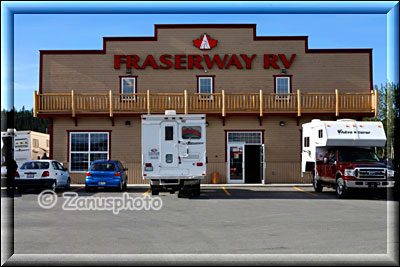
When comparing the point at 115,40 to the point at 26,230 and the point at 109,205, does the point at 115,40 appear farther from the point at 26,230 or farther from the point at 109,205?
the point at 26,230

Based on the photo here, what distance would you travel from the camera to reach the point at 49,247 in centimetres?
852

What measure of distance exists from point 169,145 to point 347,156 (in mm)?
7513

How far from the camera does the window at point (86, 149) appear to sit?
1129 inches

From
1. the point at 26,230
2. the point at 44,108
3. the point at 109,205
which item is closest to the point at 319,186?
the point at 109,205

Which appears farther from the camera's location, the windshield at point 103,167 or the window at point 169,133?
the windshield at point 103,167

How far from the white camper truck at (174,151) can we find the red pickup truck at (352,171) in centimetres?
551

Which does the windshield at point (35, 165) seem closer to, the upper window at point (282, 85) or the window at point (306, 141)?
the window at point (306, 141)

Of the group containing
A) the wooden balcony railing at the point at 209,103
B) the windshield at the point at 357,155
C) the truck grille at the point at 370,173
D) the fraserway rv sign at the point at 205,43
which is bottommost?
the truck grille at the point at 370,173

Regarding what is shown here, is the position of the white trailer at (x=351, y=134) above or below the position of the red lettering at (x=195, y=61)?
below

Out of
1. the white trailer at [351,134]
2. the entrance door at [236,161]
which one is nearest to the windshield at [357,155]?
the white trailer at [351,134]

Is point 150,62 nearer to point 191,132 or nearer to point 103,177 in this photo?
point 103,177

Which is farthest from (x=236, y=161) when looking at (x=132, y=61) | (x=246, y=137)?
(x=132, y=61)

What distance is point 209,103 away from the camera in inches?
1105

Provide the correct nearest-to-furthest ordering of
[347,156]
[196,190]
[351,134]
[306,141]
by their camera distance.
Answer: [196,190] < [347,156] < [351,134] < [306,141]
